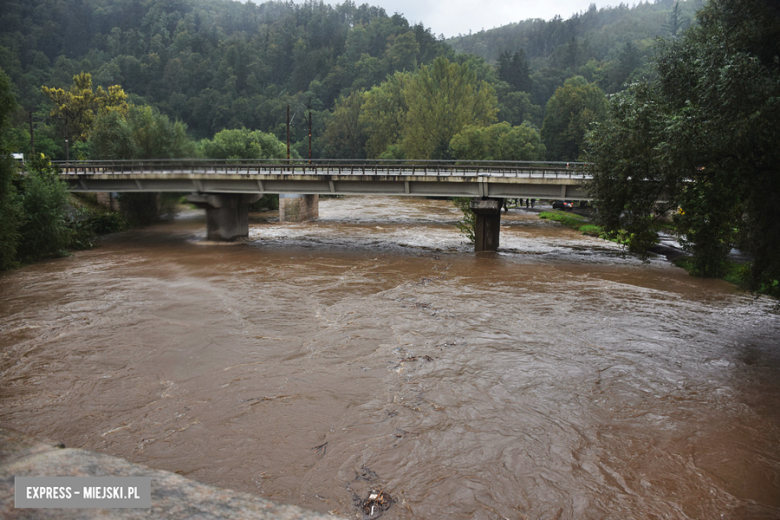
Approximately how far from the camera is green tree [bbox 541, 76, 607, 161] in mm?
90875

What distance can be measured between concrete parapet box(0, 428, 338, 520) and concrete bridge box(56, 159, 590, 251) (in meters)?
33.6

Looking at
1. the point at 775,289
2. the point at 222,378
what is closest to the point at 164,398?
the point at 222,378

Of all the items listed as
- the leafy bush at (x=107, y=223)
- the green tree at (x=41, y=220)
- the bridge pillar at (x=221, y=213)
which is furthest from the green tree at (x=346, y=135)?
the green tree at (x=41, y=220)

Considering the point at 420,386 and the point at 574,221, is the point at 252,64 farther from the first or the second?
the point at 420,386

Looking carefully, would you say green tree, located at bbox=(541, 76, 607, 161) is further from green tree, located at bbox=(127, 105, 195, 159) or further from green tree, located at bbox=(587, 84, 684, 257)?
green tree, located at bbox=(587, 84, 684, 257)

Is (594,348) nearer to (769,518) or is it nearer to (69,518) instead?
(769,518)

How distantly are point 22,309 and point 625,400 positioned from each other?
2368cm

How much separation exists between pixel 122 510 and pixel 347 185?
1484 inches

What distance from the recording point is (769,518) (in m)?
9.99

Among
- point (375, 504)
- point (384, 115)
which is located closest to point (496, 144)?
point (384, 115)

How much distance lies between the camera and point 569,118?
9438 centimetres

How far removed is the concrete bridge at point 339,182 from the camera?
37469mm

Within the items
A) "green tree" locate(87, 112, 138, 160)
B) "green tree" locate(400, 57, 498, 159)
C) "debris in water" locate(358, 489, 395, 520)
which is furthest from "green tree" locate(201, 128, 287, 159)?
"debris in water" locate(358, 489, 395, 520)

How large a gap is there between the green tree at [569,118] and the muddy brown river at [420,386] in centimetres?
6557
